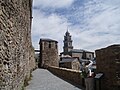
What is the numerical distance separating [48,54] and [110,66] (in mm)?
29821

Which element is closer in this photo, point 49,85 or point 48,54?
point 49,85

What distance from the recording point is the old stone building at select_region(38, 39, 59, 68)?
111 feet

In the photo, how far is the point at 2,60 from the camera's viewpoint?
3176 mm

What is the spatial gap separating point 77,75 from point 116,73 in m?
4.00

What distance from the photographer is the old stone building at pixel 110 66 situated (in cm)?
474

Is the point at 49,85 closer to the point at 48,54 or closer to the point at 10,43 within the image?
the point at 10,43

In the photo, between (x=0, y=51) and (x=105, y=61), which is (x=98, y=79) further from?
(x=0, y=51)

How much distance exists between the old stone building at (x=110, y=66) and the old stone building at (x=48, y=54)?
27.9 metres

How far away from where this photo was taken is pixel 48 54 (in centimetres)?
3447

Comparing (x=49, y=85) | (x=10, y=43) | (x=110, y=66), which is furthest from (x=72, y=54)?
(x=10, y=43)

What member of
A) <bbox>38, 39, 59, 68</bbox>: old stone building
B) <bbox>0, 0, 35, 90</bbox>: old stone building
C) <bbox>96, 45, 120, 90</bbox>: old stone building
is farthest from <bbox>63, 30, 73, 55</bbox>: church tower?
<bbox>0, 0, 35, 90</bbox>: old stone building

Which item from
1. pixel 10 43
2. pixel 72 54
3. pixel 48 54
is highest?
pixel 10 43

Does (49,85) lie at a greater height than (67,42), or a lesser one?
lesser

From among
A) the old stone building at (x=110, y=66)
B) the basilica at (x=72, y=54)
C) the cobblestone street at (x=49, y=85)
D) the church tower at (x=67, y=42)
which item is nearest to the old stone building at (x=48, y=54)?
the basilica at (x=72, y=54)
